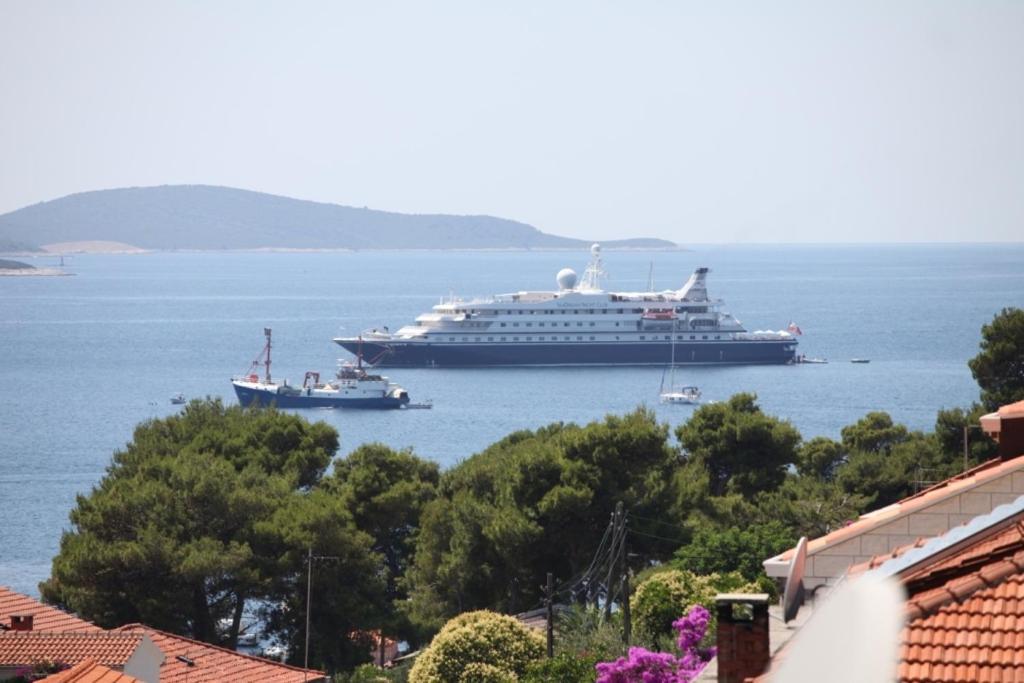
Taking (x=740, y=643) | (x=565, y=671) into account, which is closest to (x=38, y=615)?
(x=565, y=671)

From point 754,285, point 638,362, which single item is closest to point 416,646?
point 638,362

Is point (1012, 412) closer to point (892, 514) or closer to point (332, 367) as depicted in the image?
point (892, 514)

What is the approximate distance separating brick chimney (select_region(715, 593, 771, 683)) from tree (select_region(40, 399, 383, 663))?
15798 millimetres

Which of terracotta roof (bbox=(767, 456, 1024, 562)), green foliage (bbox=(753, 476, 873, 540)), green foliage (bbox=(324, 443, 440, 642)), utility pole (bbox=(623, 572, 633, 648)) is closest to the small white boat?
green foliage (bbox=(753, 476, 873, 540))

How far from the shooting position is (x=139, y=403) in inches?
2699

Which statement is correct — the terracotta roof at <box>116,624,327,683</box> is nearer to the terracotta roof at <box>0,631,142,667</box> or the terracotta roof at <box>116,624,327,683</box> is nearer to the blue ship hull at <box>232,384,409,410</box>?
the terracotta roof at <box>0,631,142,667</box>

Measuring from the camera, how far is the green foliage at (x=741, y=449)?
90.2ft

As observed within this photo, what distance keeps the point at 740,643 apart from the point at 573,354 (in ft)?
261

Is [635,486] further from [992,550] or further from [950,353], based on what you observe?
[950,353]

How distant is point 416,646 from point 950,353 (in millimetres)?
70071

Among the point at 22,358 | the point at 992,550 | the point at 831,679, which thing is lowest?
the point at 22,358

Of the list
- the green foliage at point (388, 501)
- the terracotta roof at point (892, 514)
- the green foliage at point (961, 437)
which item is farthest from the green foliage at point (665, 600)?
the terracotta roof at point (892, 514)

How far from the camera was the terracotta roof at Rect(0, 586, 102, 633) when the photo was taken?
43.0 ft

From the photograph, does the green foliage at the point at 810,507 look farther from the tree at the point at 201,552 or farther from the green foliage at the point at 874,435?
the green foliage at the point at 874,435
